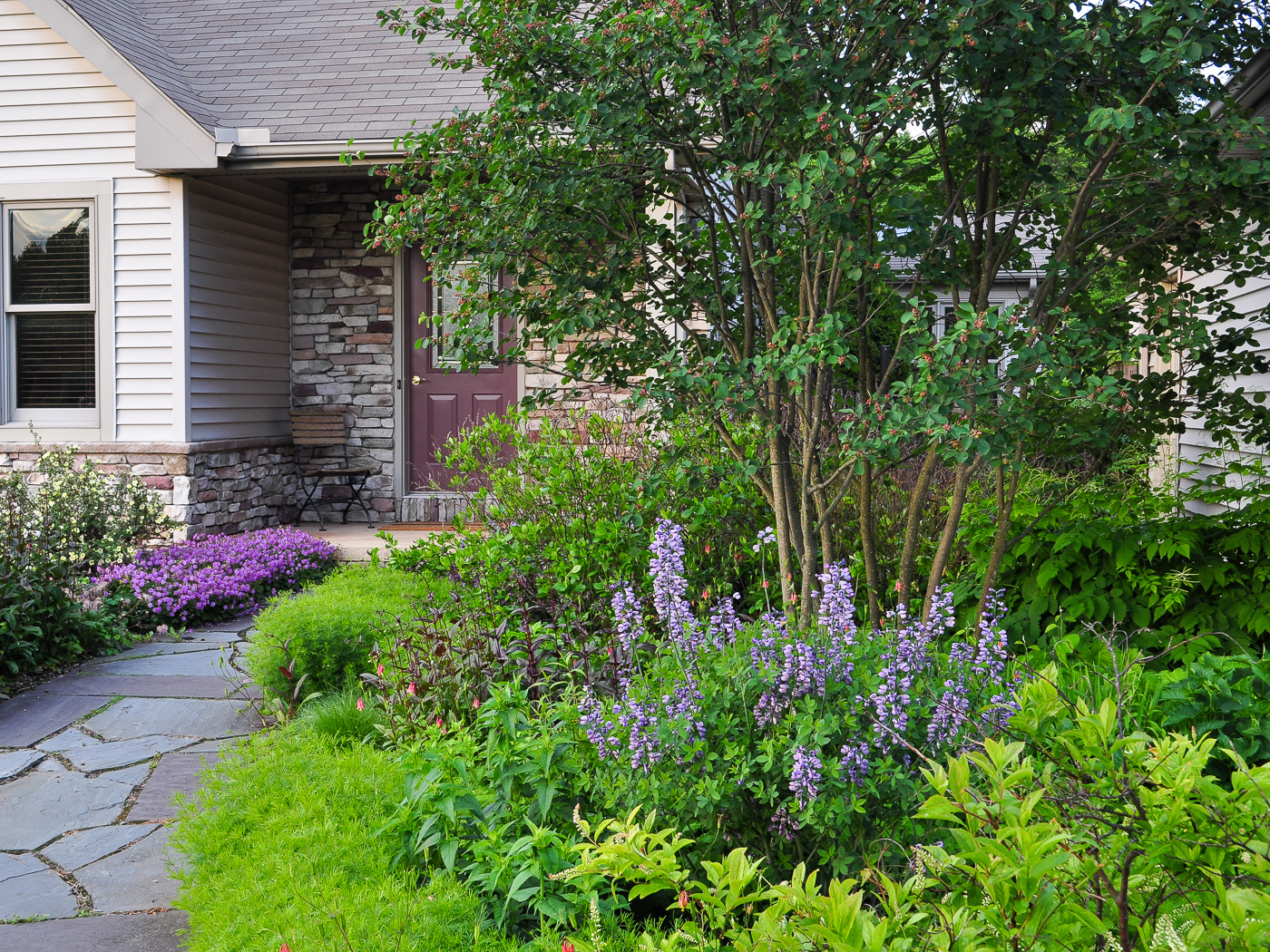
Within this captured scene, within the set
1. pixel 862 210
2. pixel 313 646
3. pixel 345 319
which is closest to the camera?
pixel 862 210

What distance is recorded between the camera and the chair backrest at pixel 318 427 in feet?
28.9

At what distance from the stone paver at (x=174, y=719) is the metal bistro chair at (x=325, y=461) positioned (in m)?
4.16

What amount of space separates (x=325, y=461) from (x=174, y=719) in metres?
4.88

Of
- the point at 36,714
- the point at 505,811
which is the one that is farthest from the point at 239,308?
the point at 505,811

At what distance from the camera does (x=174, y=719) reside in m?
4.36

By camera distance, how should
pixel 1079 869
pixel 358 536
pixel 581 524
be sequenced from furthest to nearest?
pixel 358 536 → pixel 581 524 → pixel 1079 869

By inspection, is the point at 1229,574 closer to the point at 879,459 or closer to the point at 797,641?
the point at 879,459

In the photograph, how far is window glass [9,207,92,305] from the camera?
7.79 metres

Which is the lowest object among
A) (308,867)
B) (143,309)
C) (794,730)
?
(308,867)

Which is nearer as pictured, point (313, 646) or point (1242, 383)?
point (313, 646)

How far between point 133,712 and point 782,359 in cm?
340

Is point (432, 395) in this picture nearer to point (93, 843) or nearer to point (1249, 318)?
point (93, 843)

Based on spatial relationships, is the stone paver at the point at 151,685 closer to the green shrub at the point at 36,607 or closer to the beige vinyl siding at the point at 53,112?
the green shrub at the point at 36,607

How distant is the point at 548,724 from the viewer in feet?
9.20
